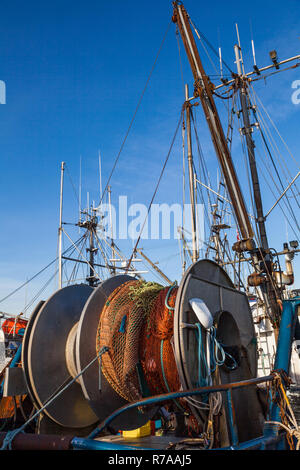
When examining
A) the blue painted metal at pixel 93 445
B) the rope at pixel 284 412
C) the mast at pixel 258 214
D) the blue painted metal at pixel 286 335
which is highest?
the mast at pixel 258 214

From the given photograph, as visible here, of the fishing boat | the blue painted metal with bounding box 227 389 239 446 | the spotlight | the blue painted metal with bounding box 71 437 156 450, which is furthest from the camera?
the spotlight

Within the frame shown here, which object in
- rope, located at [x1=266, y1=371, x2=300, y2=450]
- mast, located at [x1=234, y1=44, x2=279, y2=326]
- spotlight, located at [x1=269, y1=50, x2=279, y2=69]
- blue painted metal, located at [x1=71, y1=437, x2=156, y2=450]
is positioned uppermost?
spotlight, located at [x1=269, y1=50, x2=279, y2=69]

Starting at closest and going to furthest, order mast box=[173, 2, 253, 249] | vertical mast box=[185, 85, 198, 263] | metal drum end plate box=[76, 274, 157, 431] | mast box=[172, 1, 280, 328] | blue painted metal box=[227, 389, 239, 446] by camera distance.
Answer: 1. blue painted metal box=[227, 389, 239, 446]
2. metal drum end plate box=[76, 274, 157, 431]
3. mast box=[172, 1, 280, 328]
4. mast box=[173, 2, 253, 249]
5. vertical mast box=[185, 85, 198, 263]

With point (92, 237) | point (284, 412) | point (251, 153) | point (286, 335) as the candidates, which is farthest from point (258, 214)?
point (92, 237)

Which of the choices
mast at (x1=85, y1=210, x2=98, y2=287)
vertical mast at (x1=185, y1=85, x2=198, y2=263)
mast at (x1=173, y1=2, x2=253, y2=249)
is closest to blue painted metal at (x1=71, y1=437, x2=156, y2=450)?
mast at (x1=173, y1=2, x2=253, y2=249)

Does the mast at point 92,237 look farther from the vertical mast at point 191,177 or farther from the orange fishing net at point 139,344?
the orange fishing net at point 139,344

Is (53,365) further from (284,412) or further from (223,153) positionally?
(223,153)

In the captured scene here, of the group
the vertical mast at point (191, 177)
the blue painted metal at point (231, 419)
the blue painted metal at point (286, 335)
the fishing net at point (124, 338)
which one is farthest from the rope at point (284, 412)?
the vertical mast at point (191, 177)

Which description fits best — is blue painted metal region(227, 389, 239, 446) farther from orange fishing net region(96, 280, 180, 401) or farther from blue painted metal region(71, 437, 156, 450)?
orange fishing net region(96, 280, 180, 401)

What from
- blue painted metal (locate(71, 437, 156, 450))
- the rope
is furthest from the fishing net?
the rope

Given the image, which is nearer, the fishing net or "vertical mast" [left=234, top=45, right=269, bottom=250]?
the fishing net

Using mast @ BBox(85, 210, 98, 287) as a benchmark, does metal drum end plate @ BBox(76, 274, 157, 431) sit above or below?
below

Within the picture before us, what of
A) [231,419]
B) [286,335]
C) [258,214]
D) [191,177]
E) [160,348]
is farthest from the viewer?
[191,177]

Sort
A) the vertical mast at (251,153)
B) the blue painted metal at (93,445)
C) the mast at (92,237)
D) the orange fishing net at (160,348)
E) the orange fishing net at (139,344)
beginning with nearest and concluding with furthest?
the blue painted metal at (93,445) < the orange fishing net at (160,348) < the orange fishing net at (139,344) < the vertical mast at (251,153) < the mast at (92,237)
